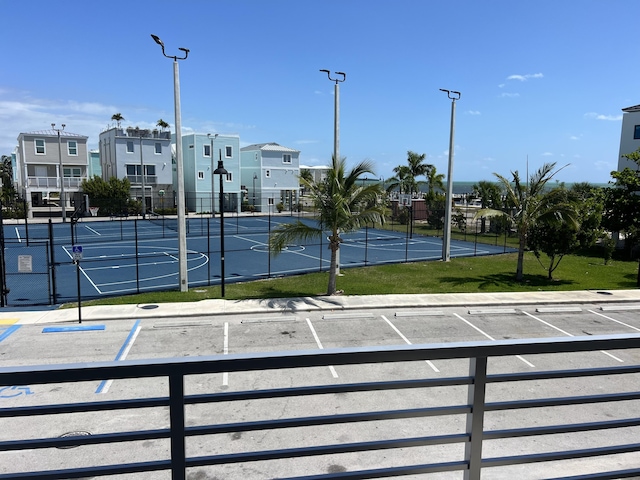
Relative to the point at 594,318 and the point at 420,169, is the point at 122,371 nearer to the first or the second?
the point at 594,318

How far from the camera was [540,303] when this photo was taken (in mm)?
20750

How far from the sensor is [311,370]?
484 inches

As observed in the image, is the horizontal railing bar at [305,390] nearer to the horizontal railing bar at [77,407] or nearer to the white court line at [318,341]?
the horizontal railing bar at [77,407]

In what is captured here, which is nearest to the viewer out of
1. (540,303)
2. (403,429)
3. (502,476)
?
(502,476)

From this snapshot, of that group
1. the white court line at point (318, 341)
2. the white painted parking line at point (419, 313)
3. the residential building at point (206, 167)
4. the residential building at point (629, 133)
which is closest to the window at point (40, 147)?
the residential building at point (206, 167)

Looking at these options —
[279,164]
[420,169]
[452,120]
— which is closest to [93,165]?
[279,164]

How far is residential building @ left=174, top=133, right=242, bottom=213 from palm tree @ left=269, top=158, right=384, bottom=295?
46.5 m

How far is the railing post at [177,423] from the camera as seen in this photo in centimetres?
212

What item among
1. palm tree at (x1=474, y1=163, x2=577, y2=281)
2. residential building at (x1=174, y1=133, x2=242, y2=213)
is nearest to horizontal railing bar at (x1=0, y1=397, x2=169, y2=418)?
palm tree at (x1=474, y1=163, x2=577, y2=281)

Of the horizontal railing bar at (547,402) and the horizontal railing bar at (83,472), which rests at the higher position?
the horizontal railing bar at (547,402)

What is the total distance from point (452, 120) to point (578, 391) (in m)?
22.6

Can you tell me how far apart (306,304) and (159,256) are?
17.9m

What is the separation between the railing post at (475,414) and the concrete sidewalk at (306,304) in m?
16.4

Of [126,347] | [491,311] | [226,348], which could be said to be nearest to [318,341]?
[226,348]
